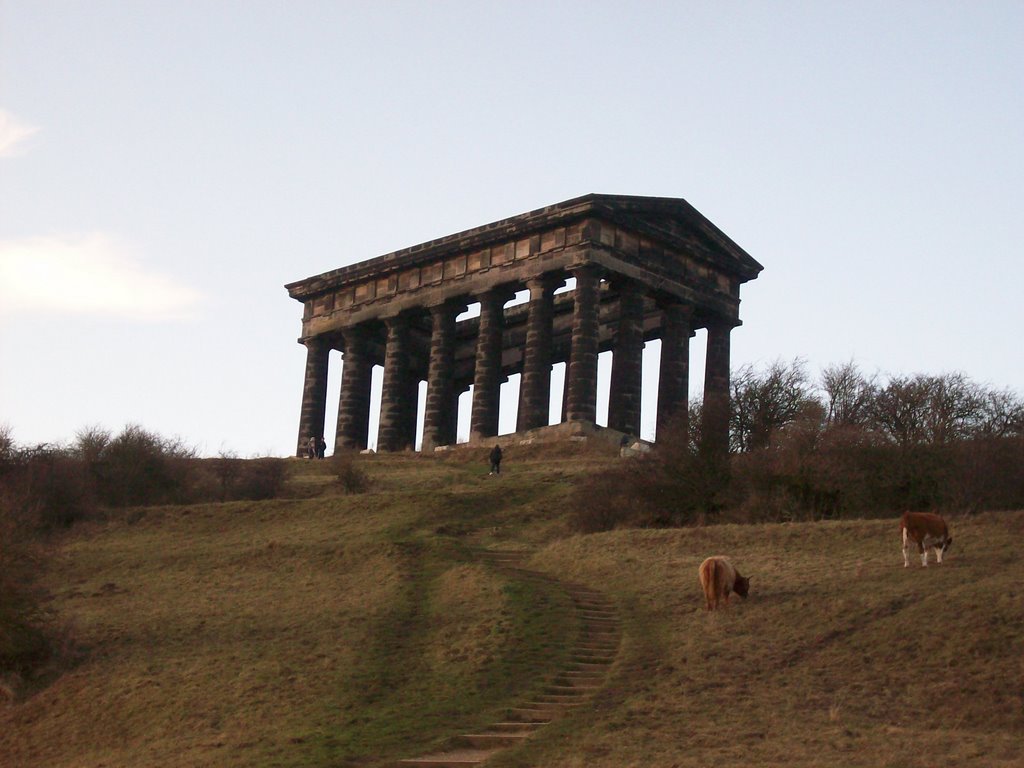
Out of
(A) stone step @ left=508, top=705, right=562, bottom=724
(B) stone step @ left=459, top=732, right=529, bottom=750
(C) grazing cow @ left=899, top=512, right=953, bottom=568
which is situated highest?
(C) grazing cow @ left=899, top=512, right=953, bottom=568

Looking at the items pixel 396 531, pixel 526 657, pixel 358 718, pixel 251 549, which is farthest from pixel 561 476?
pixel 358 718

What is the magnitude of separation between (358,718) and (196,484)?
123ft

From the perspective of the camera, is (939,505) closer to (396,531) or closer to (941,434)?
(941,434)

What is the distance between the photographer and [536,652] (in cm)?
3081

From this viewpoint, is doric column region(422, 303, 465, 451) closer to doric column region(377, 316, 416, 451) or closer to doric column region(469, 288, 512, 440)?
doric column region(377, 316, 416, 451)

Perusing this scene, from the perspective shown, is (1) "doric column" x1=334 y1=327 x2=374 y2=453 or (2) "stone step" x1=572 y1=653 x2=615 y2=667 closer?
(2) "stone step" x1=572 y1=653 x2=615 y2=667

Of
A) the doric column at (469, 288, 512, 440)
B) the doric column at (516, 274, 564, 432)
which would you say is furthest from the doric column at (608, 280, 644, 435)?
the doric column at (469, 288, 512, 440)

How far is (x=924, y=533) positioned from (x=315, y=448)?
2032 inches

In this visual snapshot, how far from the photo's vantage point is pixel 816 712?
2519 cm

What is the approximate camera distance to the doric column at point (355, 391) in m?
82.7

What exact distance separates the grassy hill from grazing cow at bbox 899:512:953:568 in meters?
0.44

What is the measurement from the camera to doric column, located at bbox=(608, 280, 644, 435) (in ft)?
236

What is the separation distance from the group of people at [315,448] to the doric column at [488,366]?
1066 cm

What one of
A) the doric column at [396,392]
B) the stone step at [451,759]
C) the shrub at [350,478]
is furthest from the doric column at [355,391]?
the stone step at [451,759]
